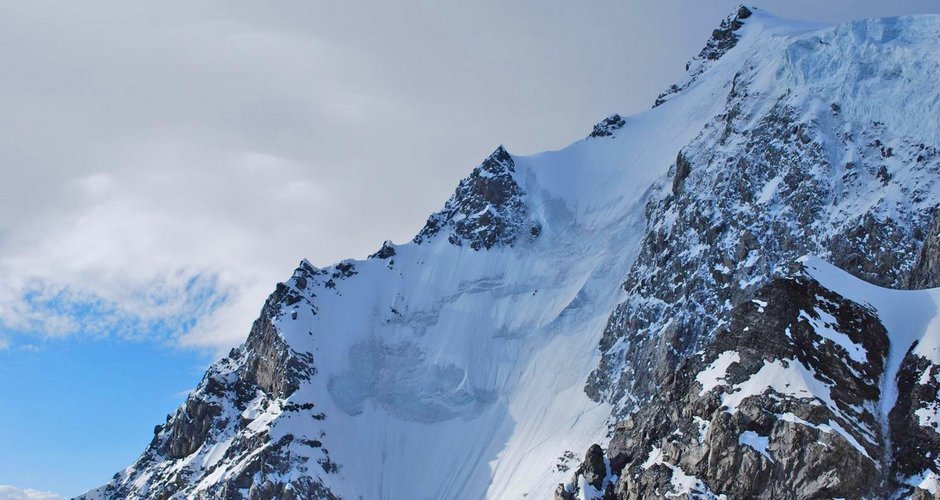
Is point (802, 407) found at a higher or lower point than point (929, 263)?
lower

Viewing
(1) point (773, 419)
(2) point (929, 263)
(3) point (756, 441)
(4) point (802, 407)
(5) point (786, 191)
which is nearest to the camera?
(4) point (802, 407)

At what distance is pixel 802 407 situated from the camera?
86.3 meters

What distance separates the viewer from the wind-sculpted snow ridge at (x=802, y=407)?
82.4 metres

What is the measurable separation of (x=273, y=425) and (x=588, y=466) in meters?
101

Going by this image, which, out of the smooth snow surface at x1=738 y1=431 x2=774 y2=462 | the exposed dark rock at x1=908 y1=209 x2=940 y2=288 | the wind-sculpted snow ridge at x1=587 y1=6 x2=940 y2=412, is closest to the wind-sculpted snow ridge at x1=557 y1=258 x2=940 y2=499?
the smooth snow surface at x1=738 y1=431 x2=774 y2=462

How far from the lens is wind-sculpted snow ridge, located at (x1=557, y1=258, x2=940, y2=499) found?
270 ft

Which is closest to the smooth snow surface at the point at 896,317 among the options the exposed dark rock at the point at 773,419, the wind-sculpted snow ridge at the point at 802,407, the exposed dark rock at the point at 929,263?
the wind-sculpted snow ridge at the point at 802,407

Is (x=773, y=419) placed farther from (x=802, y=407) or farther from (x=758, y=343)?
(x=758, y=343)

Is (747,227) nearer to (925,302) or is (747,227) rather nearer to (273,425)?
(925,302)

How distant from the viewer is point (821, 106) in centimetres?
16550

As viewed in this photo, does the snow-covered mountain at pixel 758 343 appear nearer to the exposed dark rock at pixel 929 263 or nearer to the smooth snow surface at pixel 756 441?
the smooth snow surface at pixel 756 441

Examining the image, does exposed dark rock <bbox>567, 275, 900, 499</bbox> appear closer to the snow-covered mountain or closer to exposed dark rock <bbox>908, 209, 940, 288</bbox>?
the snow-covered mountain

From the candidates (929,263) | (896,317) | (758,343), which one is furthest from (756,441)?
(929,263)

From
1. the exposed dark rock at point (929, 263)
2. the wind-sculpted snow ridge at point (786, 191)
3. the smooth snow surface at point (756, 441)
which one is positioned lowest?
the smooth snow surface at point (756, 441)
